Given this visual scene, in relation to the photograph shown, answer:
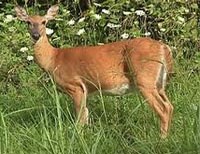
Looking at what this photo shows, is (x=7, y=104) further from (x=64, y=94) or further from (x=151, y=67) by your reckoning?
(x=151, y=67)

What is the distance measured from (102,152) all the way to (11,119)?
62.5 inches

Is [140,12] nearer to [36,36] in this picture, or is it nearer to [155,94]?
[36,36]

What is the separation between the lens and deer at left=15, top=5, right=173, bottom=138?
6215 millimetres

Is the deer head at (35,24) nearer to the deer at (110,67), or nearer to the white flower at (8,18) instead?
the deer at (110,67)

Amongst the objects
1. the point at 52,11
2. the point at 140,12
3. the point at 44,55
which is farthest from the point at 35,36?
the point at 140,12

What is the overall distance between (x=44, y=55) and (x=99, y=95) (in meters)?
0.80

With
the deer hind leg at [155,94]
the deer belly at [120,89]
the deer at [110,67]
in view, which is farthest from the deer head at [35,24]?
the deer hind leg at [155,94]

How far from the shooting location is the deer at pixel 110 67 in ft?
20.4

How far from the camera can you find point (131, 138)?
4.63 metres

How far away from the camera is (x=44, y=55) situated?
6.84 metres

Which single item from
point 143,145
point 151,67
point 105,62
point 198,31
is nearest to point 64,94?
point 105,62

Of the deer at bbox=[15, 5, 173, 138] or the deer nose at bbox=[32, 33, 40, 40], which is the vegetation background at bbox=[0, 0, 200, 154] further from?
the deer nose at bbox=[32, 33, 40, 40]

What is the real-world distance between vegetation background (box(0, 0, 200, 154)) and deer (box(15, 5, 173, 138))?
108mm

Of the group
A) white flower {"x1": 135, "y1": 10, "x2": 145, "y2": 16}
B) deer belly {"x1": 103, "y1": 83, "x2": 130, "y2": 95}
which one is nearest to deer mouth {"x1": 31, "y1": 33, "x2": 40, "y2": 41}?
deer belly {"x1": 103, "y1": 83, "x2": 130, "y2": 95}
